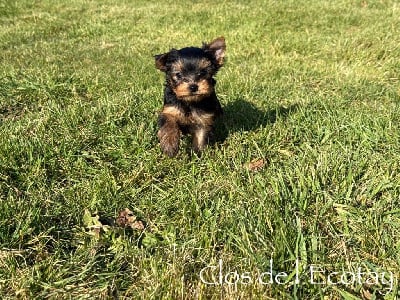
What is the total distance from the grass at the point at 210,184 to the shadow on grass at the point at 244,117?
0.03 m

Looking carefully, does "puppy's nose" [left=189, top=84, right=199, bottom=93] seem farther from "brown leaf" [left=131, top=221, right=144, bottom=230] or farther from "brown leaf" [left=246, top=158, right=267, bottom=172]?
"brown leaf" [left=131, top=221, right=144, bottom=230]

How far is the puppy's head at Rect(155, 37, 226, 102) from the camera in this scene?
4156 millimetres

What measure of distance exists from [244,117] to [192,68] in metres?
1.41

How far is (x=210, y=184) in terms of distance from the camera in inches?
153

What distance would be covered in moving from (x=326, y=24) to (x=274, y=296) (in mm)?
9105

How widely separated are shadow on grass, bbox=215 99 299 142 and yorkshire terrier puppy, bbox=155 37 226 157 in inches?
20.6

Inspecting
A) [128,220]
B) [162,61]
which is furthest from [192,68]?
[128,220]

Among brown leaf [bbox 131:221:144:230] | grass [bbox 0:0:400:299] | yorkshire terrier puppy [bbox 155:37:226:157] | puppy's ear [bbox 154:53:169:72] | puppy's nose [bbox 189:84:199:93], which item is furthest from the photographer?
puppy's ear [bbox 154:53:169:72]

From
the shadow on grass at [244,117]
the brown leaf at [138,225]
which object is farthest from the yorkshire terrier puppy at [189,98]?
the brown leaf at [138,225]

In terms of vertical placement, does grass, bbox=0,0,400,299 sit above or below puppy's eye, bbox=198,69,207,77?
below

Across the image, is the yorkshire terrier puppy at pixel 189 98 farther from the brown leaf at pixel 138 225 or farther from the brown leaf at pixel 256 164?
the brown leaf at pixel 138 225

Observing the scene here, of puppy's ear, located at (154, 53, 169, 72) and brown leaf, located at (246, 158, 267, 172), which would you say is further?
puppy's ear, located at (154, 53, 169, 72)

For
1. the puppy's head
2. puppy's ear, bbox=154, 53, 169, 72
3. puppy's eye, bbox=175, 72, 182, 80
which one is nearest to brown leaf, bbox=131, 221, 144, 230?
the puppy's head

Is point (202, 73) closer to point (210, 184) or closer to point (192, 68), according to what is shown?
point (192, 68)
